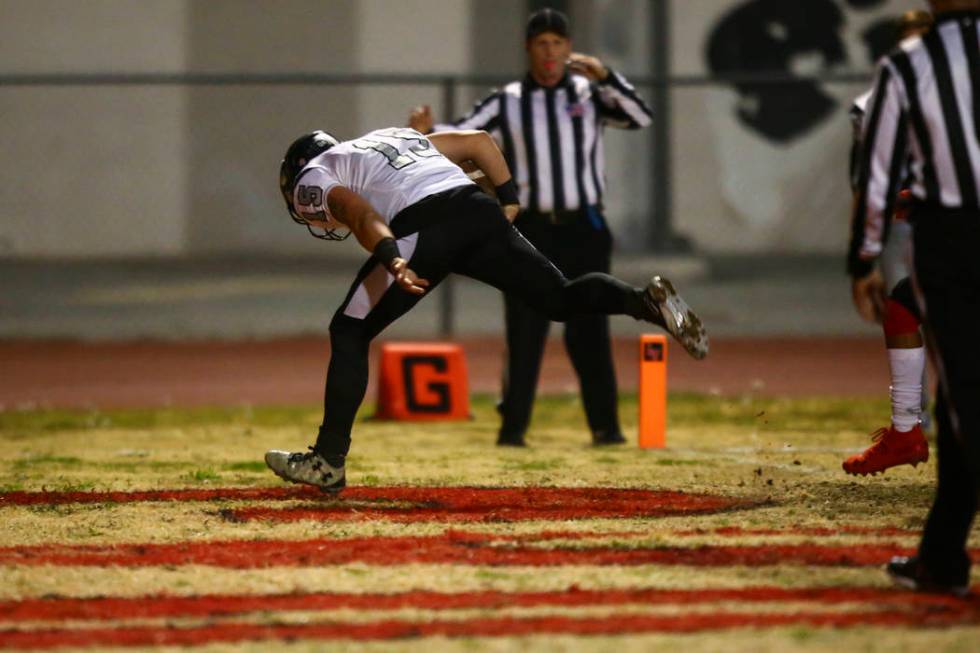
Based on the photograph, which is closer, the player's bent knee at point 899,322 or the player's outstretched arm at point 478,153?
the player's outstretched arm at point 478,153

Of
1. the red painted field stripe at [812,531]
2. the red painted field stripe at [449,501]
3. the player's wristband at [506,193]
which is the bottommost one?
the red painted field stripe at [449,501]

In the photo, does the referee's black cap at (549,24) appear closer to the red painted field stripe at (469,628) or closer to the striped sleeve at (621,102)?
the striped sleeve at (621,102)

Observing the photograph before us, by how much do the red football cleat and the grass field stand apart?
108 millimetres

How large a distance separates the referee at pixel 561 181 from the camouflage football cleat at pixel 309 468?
257cm

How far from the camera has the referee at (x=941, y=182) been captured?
5188 millimetres

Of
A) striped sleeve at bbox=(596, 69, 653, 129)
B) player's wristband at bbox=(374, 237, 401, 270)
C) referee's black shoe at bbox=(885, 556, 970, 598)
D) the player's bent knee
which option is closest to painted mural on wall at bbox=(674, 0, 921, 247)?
striped sleeve at bbox=(596, 69, 653, 129)

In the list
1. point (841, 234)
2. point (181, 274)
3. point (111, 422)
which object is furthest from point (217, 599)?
point (841, 234)

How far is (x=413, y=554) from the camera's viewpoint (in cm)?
621

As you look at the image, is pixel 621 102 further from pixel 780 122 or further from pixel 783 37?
pixel 783 37

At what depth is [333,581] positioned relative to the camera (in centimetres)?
579

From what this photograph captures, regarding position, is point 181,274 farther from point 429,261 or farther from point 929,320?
point 929,320

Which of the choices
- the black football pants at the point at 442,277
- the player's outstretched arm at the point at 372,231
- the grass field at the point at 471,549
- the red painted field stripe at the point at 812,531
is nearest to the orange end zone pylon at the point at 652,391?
the grass field at the point at 471,549

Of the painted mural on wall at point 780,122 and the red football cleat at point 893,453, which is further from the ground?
the painted mural on wall at point 780,122

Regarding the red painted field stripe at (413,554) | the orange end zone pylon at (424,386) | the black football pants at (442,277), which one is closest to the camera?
the red painted field stripe at (413,554)
